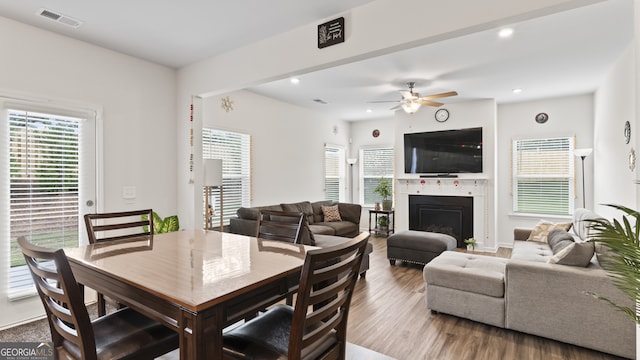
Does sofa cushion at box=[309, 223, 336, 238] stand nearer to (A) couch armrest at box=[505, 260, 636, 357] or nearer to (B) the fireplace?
(B) the fireplace

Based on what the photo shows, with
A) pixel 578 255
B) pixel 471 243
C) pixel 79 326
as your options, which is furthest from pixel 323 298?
pixel 471 243

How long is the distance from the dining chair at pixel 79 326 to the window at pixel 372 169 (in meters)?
6.61

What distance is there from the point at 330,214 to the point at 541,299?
4.07 m

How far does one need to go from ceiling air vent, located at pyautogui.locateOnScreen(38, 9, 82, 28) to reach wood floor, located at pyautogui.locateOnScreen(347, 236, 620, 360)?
368 cm

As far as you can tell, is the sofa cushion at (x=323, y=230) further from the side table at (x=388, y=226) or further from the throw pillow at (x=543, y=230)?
the throw pillow at (x=543, y=230)

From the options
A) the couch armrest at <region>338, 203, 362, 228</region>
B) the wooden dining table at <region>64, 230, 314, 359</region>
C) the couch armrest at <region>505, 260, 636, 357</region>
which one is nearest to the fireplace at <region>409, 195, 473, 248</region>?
the couch armrest at <region>338, 203, 362, 228</region>

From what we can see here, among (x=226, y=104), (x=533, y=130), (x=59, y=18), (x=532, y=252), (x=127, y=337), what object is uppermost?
(x=59, y=18)

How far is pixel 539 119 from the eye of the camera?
19.3 ft

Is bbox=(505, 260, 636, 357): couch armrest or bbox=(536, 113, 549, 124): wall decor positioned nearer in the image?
bbox=(505, 260, 636, 357): couch armrest

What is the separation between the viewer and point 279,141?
603 centimetres

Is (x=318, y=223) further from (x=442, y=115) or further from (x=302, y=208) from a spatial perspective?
(x=442, y=115)

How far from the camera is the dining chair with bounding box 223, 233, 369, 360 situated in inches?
48.2

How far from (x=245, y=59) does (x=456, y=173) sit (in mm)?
4515

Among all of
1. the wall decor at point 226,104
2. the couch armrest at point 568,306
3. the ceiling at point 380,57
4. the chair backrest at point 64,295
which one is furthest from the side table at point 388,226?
the chair backrest at point 64,295
